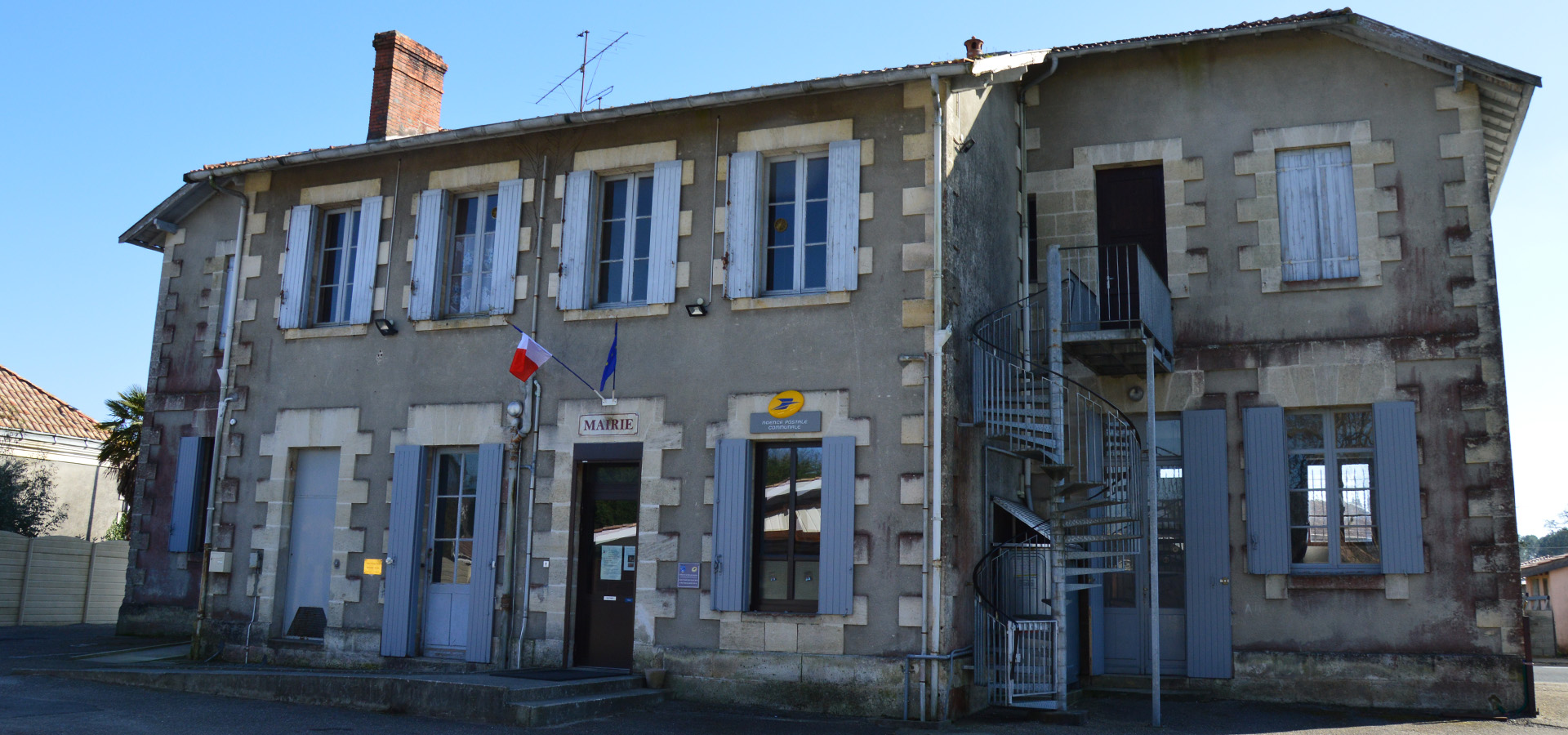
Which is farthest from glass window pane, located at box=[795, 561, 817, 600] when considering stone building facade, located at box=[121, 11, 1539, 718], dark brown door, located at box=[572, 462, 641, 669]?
dark brown door, located at box=[572, 462, 641, 669]

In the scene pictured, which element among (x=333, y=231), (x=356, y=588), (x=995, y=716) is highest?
(x=333, y=231)

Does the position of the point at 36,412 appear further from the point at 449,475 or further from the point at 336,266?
the point at 449,475

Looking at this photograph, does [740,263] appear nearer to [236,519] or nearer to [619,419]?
[619,419]

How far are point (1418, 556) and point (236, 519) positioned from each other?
37.3 feet

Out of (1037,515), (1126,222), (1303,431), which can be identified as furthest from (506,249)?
(1303,431)

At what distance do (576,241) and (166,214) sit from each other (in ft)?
25.8

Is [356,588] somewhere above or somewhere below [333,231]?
below

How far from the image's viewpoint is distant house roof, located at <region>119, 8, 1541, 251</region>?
1009 cm

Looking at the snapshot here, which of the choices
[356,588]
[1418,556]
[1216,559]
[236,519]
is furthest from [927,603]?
[236,519]

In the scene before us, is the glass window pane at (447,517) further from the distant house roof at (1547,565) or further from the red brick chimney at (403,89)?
the distant house roof at (1547,565)

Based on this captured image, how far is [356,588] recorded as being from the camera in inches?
458

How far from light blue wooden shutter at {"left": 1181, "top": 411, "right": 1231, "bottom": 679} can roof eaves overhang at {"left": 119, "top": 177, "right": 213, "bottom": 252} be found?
40.4ft

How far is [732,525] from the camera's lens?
10164 millimetres

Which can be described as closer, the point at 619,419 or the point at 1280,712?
the point at 1280,712
